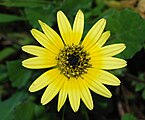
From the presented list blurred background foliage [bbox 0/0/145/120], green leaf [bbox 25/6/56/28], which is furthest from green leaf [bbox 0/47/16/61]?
green leaf [bbox 25/6/56/28]

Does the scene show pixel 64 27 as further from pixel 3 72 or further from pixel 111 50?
pixel 3 72

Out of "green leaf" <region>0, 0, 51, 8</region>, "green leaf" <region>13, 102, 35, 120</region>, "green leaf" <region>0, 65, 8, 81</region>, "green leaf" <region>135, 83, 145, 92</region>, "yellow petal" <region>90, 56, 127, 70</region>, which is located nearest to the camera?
"yellow petal" <region>90, 56, 127, 70</region>

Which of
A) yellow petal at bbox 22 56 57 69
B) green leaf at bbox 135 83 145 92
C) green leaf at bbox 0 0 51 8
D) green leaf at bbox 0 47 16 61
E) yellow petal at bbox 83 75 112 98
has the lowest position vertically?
green leaf at bbox 135 83 145 92

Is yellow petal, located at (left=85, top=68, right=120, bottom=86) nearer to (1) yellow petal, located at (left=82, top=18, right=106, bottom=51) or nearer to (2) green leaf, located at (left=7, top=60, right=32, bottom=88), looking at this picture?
(1) yellow petal, located at (left=82, top=18, right=106, bottom=51)

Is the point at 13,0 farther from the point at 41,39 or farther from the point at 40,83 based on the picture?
the point at 40,83

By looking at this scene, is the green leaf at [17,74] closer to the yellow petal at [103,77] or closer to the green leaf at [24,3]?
the green leaf at [24,3]

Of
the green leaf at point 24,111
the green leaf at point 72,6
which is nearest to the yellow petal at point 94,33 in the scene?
the green leaf at point 72,6
